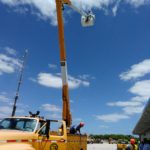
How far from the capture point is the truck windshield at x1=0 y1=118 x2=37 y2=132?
1225cm

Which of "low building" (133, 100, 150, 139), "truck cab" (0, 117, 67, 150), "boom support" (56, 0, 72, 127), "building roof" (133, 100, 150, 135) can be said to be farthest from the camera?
"low building" (133, 100, 150, 139)

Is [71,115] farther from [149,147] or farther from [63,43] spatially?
[149,147]

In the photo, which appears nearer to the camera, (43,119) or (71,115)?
A: (43,119)

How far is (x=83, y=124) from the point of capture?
1680cm

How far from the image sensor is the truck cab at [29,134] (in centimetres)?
1103

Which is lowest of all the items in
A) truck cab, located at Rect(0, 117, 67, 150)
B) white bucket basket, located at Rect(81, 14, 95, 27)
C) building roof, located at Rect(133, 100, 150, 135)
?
truck cab, located at Rect(0, 117, 67, 150)

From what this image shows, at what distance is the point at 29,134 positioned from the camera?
464 inches

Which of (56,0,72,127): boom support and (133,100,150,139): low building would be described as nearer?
(56,0,72,127): boom support

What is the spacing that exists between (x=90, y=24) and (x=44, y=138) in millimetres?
13978

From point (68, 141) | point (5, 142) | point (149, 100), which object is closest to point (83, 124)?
point (68, 141)

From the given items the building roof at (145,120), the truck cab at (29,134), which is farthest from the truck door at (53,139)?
the building roof at (145,120)

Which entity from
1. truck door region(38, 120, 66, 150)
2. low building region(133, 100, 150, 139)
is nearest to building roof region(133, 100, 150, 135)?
low building region(133, 100, 150, 139)

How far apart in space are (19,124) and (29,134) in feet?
2.61

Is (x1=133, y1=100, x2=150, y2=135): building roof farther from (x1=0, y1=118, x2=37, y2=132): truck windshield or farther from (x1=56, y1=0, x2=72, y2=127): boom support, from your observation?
(x1=0, y1=118, x2=37, y2=132): truck windshield
